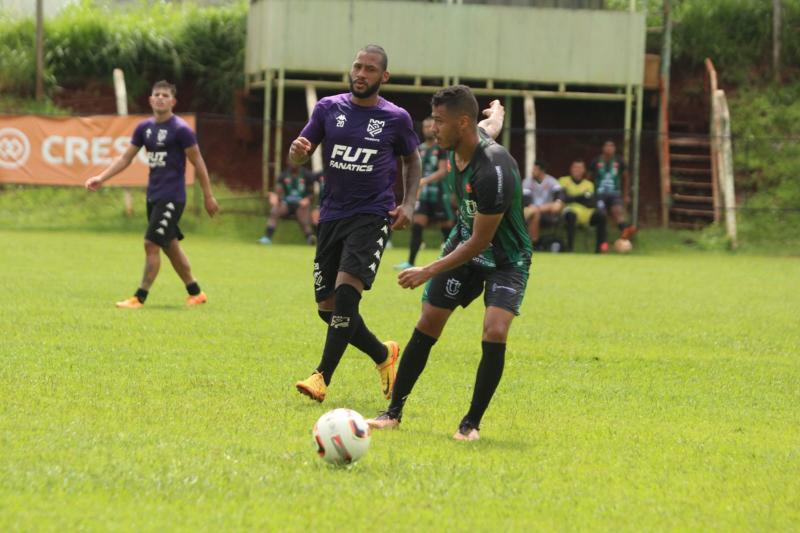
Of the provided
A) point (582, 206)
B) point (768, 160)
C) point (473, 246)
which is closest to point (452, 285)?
point (473, 246)

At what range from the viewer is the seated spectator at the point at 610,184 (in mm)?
25125

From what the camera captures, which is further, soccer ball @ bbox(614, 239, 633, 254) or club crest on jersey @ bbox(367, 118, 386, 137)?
soccer ball @ bbox(614, 239, 633, 254)

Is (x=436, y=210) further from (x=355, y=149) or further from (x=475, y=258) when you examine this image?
(x=475, y=258)

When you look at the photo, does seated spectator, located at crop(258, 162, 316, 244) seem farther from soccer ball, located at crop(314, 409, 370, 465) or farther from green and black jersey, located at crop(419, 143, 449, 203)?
soccer ball, located at crop(314, 409, 370, 465)

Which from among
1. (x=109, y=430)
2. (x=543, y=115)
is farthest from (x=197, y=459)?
(x=543, y=115)

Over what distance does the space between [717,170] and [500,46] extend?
17.0 ft

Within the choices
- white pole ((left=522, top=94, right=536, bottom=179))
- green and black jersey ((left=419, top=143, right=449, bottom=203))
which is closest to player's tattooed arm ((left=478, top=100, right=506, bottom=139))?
green and black jersey ((left=419, top=143, right=449, bottom=203))

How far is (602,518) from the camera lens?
5121 mm

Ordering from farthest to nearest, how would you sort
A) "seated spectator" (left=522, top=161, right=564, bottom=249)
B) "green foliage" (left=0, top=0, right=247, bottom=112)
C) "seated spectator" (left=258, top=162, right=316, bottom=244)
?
"green foliage" (left=0, top=0, right=247, bottom=112) < "seated spectator" (left=258, top=162, right=316, bottom=244) < "seated spectator" (left=522, top=161, right=564, bottom=249)

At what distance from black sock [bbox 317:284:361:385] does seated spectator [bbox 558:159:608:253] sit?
56.4 feet

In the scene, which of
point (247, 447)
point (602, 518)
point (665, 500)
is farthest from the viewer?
point (247, 447)

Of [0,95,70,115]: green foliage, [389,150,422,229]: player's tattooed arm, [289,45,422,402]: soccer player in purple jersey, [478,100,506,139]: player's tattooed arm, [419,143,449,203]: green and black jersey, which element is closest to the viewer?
[478,100,506,139]: player's tattooed arm

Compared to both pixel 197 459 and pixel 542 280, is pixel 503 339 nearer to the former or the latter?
pixel 197 459

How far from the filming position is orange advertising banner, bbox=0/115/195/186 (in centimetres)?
2548
